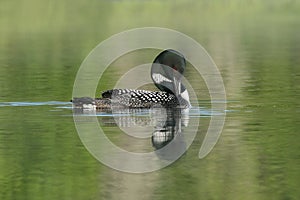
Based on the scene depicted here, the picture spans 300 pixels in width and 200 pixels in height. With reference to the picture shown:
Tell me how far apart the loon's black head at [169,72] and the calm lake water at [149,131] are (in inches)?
30.2

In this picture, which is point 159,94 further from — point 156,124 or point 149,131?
point 149,131

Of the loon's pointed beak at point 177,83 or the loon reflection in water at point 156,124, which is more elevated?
the loon's pointed beak at point 177,83

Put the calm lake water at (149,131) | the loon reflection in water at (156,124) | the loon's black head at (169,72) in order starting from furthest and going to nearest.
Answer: the loon's black head at (169,72), the loon reflection in water at (156,124), the calm lake water at (149,131)

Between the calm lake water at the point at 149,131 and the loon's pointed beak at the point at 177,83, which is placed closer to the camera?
the calm lake water at the point at 149,131

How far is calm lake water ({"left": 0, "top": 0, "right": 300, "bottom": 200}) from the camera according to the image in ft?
52.9

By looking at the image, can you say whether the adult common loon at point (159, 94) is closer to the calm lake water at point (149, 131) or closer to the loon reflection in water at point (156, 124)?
the loon reflection in water at point (156, 124)

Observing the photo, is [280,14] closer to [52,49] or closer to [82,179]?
[52,49]

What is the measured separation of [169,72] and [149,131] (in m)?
4.01

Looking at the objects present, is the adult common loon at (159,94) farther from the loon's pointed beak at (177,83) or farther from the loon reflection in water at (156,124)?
the loon reflection in water at (156,124)

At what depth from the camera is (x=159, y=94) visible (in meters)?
23.7

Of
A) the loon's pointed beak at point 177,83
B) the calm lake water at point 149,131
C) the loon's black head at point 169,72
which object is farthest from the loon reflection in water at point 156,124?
the loon's black head at point 169,72

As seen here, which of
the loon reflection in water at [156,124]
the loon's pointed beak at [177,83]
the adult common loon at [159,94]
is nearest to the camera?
the loon reflection in water at [156,124]

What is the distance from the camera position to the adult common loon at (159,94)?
23.3 m

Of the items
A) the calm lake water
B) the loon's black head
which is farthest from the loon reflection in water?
the loon's black head
